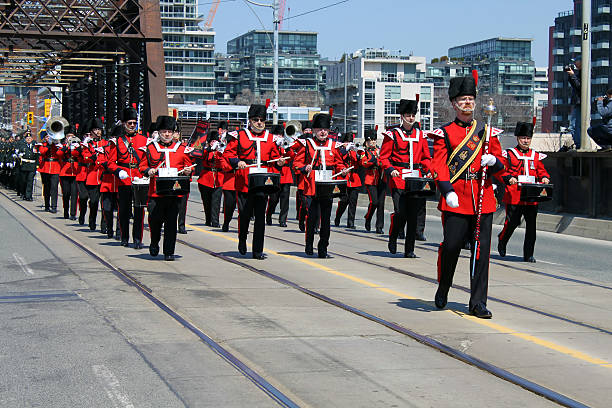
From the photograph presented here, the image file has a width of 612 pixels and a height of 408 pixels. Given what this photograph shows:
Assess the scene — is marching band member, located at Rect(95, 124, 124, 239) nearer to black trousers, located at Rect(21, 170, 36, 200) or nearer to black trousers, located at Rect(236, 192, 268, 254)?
black trousers, located at Rect(236, 192, 268, 254)

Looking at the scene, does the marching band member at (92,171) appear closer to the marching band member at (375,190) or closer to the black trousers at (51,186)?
the black trousers at (51,186)

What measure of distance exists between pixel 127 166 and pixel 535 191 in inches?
255

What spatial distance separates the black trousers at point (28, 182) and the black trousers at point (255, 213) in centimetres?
1981

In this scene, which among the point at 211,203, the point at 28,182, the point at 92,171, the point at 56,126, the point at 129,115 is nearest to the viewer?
the point at 129,115

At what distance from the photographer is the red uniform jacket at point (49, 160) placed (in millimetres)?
26222

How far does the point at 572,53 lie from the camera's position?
14750 cm

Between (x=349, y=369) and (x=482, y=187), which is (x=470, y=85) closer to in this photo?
(x=482, y=187)

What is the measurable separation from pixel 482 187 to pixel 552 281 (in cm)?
351

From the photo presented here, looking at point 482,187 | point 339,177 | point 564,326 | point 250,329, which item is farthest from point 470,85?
point 339,177

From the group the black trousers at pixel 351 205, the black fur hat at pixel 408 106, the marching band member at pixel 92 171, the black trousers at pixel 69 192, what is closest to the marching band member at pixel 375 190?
the black trousers at pixel 351 205

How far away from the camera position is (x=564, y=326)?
31.0 ft

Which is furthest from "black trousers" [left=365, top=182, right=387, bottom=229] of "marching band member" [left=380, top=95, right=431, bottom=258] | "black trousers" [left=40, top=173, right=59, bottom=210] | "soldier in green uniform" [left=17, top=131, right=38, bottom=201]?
"soldier in green uniform" [left=17, top=131, right=38, bottom=201]

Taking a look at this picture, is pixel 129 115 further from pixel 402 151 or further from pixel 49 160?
pixel 49 160

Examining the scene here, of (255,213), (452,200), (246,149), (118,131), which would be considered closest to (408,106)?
(246,149)
